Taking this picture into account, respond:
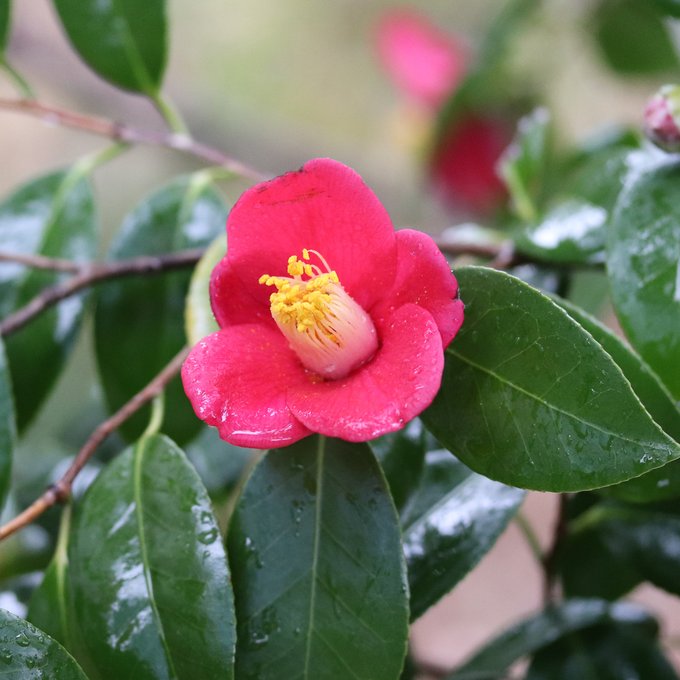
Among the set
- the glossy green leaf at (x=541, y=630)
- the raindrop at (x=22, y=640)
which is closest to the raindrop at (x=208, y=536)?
the raindrop at (x=22, y=640)

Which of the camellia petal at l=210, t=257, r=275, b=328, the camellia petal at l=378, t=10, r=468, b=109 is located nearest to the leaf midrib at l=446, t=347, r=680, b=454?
the camellia petal at l=210, t=257, r=275, b=328

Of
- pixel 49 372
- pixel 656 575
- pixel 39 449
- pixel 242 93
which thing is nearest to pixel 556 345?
pixel 656 575

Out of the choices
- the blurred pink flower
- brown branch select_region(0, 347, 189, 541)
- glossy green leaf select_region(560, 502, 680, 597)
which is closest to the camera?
brown branch select_region(0, 347, 189, 541)

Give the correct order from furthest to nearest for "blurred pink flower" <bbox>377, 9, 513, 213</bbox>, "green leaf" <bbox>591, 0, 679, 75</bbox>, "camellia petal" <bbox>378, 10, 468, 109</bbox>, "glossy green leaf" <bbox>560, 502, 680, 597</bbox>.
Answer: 1. "camellia petal" <bbox>378, 10, 468, 109</bbox>
2. "blurred pink flower" <bbox>377, 9, 513, 213</bbox>
3. "green leaf" <bbox>591, 0, 679, 75</bbox>
4. "glossy green leaf" <bbox>560, 502, 680, 597</bbox>

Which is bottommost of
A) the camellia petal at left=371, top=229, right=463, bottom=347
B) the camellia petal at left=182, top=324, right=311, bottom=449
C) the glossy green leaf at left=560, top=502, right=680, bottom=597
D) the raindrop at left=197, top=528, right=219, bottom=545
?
the glossy green leaf at left=560, top=502, right=680, bottom=597

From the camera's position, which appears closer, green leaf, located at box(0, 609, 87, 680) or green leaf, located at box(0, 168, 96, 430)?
green leaf, located at box(0, 609, 87, 680)

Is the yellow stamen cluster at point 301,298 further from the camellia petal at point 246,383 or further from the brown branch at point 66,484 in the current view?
the brown branch at point 66,484

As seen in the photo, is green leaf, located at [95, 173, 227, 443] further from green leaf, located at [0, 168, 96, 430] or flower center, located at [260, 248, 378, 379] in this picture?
flower center, located at [260, 248, 378, 379]

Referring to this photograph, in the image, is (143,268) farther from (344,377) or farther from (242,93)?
(242,93)
